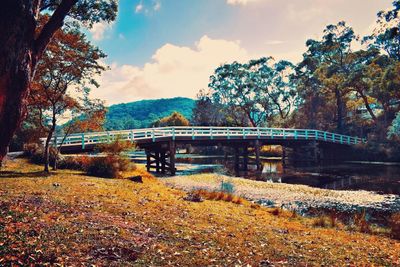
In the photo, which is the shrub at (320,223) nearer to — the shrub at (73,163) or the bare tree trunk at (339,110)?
the shrub at (73,163)

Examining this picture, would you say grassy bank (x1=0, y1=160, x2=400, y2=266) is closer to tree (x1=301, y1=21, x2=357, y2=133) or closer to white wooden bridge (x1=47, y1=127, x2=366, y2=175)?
white wooden bridge (x1=47, y1=127, x2=366, y2=175)

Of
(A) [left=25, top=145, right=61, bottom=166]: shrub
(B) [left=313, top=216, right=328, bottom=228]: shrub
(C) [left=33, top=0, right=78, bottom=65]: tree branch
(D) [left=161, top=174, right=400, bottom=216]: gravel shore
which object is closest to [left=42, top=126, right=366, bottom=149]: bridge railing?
(A) [left=25, top=145, right=61, bottom=166]: shrub

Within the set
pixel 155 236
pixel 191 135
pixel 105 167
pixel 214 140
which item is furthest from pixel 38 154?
pixel 155 236

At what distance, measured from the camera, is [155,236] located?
831 cm

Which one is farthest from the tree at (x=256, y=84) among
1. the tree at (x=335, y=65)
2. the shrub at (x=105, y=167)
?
the shrub at (x=105, y=167)

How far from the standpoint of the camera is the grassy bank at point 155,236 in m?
6.62

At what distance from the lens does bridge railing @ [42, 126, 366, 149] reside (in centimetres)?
2490

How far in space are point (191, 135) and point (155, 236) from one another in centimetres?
2440

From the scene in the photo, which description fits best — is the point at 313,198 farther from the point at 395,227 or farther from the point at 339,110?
the point at 339,110

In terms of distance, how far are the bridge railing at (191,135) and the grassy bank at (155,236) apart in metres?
11.9

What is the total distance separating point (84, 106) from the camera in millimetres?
21406

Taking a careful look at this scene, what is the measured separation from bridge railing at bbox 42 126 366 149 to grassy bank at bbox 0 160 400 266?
1190 centimetres

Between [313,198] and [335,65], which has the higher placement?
[335,65]

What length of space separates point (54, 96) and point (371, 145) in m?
43.7
